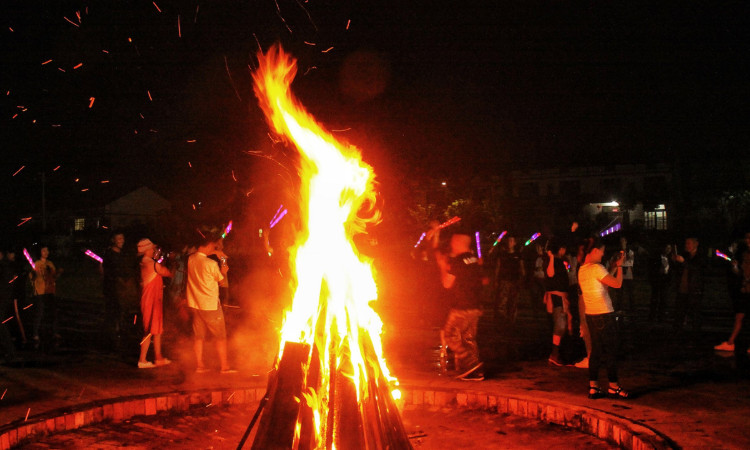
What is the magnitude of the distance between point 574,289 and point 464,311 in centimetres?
362

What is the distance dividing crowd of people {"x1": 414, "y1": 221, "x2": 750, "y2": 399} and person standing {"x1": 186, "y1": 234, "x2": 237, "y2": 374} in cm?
316

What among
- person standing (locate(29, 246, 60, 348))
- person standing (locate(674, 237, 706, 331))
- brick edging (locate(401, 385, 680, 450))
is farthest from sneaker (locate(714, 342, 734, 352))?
person standing (locate(29, 246, 60, 348))

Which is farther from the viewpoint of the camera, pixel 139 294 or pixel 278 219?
pixel 278 219

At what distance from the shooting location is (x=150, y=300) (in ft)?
34.1

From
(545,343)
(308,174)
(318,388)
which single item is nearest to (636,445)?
(318,388)

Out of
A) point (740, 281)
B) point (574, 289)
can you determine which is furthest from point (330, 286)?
point (740, 281)

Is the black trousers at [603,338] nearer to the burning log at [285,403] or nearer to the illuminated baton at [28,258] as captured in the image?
the burning log at [285,403]

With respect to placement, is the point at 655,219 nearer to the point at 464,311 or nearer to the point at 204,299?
the point at 464,311

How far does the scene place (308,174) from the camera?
6.85m

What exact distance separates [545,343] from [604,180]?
65597 mm

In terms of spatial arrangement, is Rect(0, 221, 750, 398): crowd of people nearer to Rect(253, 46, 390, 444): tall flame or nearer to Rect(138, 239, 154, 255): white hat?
Rect(138, 239, 154, 255): white hat

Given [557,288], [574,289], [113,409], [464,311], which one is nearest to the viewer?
[113,409]

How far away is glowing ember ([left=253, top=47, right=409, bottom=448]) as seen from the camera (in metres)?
5.96

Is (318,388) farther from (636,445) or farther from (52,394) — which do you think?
(52,394)
